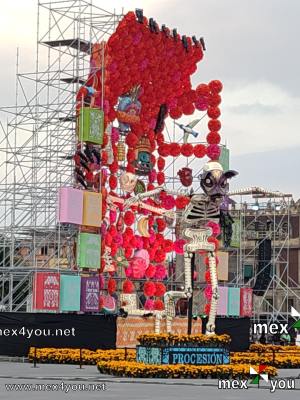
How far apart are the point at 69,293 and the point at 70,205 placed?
432 cm

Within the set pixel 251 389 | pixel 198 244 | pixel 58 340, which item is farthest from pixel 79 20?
pixel 251 389

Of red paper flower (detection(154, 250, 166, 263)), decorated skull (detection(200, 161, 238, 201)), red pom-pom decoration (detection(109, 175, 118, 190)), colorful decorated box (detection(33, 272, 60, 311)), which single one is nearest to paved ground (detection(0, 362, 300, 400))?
decorated skull (detection(200, 161, 238, 201))

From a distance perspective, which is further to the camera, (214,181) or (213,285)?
(213,285)

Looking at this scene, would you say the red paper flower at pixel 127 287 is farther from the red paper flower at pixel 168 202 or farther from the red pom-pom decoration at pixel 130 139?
the red pom-pom decoration at pixel 130 139

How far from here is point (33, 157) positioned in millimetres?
56750

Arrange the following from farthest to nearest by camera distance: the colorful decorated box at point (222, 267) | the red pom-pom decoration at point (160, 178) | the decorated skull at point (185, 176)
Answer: the colorful decorated box at point (222, 267), the decorated skull at point (185, 176), the red pom-pom decoration at point (160, 178)

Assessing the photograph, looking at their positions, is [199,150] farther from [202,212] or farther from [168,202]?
[202,212]

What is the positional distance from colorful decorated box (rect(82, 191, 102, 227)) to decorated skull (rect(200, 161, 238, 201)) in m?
18.8

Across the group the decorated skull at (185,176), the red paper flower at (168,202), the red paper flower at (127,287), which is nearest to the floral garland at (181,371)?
the red paper flower at (127,287)

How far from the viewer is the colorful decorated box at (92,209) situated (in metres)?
55.1

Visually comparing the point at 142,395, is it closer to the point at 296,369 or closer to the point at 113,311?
the point at 296,369

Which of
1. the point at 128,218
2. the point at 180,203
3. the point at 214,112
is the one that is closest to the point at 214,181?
the point at 128,218

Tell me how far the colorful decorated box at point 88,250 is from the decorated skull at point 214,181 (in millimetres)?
18826

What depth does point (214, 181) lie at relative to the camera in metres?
36.5
